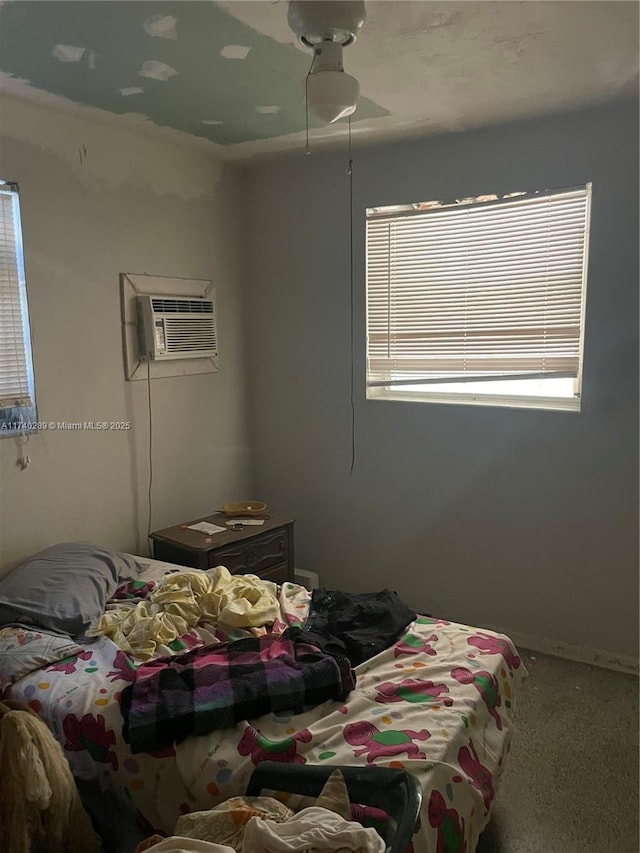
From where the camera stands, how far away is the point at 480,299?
305 cm

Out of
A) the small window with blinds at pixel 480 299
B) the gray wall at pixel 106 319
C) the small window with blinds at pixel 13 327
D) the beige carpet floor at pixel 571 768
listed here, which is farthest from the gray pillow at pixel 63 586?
the small window with blinds at pixel 480 299

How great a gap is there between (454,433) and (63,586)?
1.91 metres

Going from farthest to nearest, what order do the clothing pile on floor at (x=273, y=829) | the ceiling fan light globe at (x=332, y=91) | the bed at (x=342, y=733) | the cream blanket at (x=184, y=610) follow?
the cream blanket at (x=184, y=610)
the ceiling fan light globe at (x=332, y=91)
the bed at (x=342, y=733)
the clothing pile on floor at (x=273, y=829)

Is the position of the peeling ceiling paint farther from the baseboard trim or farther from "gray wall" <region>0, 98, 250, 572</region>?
the baseboard trim

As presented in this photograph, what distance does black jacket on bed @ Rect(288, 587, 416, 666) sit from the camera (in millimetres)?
1966

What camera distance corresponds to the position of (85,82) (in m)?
2.27

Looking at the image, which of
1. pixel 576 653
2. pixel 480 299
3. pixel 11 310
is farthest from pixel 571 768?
pixel 11 310

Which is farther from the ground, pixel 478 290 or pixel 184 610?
pixel 478 290

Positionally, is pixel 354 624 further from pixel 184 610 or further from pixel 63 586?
pixel 63 586

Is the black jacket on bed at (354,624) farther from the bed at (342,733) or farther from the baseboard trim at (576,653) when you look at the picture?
the baseboard trim at (576,653)

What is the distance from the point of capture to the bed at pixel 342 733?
4.91 feet

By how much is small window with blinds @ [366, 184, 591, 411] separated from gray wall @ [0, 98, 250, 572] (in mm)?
895

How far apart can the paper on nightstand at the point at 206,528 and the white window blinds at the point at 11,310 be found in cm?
96

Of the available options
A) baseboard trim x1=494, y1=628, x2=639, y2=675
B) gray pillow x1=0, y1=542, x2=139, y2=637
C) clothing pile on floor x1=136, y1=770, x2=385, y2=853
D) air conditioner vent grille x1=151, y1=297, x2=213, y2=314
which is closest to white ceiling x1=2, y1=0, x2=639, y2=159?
air conditioner vent grille x1=151, y1=297, x2=213, y2=314
